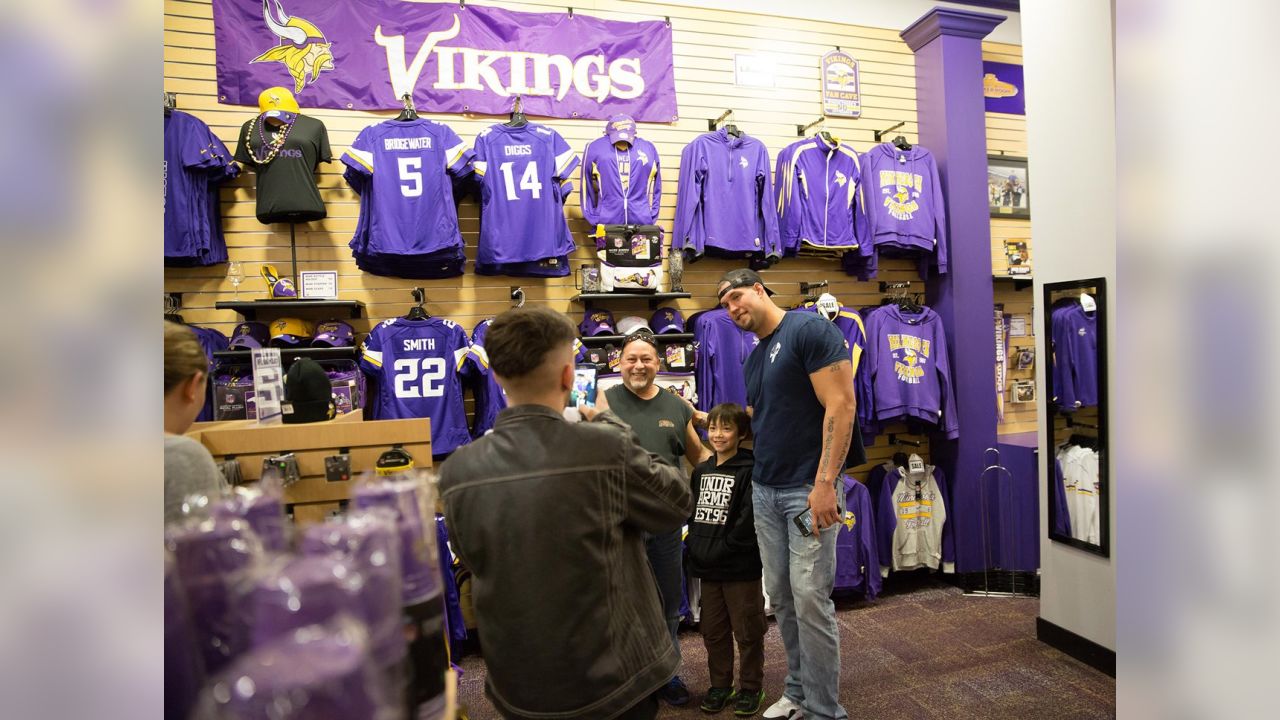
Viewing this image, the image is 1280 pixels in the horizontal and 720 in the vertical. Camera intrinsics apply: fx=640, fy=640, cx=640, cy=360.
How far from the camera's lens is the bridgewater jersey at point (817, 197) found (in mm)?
4398

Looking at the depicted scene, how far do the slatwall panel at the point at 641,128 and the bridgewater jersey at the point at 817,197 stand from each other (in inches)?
15.9

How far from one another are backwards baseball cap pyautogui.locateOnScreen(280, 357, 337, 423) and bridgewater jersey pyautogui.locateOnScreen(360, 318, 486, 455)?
2554 millimetres

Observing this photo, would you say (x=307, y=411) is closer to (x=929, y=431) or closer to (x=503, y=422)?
(x=503, y=422)

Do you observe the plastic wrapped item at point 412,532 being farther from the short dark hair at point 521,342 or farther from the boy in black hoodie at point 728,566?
the boy in black hoodie at point 728,566

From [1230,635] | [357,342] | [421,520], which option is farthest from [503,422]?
[357,342]

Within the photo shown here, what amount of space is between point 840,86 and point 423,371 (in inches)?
149

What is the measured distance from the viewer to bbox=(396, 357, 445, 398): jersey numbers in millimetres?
3658

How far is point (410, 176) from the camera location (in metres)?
3.71

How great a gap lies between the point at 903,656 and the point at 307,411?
11.1 ft

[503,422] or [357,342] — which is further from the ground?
[357,342]

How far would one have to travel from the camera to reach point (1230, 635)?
1.49 ft

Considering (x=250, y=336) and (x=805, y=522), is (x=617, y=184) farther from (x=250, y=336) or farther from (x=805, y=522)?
(x=805, y=522)

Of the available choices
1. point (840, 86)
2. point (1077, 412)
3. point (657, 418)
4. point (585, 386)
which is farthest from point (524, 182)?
point (1077, 412)

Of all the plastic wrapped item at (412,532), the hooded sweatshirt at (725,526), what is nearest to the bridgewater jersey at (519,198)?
the hooded sweatshirt at (725,526)
